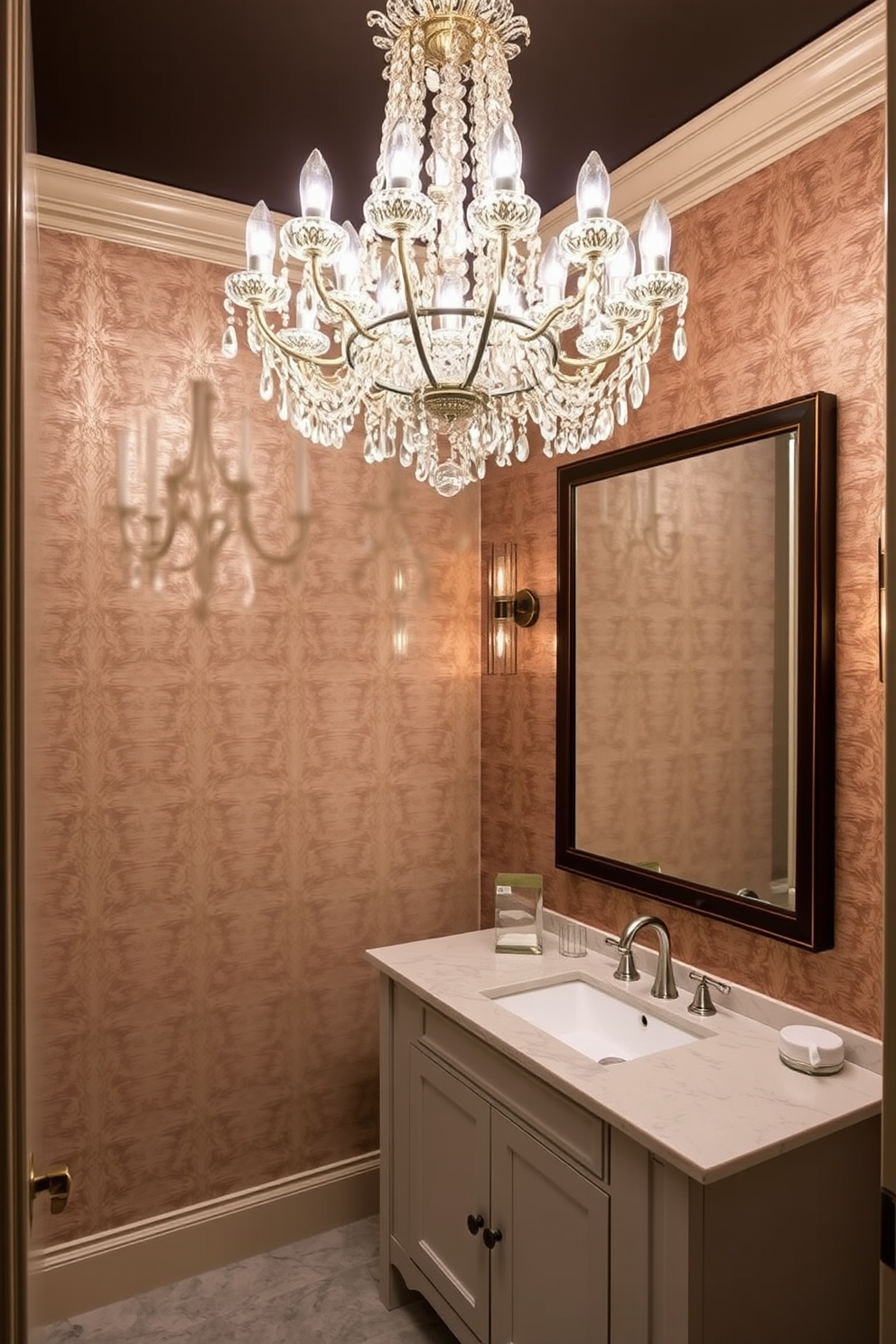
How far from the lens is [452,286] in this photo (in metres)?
1.51

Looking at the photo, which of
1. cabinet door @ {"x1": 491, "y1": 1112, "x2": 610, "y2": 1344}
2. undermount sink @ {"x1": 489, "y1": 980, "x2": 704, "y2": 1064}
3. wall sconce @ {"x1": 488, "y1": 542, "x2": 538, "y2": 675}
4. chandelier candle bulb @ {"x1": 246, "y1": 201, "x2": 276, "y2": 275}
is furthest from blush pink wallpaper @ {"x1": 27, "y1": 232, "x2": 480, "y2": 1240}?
chandelier candle bulb @ {"x1": 246, "y1": 201, "x2": 276, "y2": 275}

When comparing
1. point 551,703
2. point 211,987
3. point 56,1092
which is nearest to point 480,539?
point 551,703

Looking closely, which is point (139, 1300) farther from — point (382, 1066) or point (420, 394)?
point (420, 394)

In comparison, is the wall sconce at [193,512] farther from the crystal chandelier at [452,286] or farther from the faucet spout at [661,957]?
the faucet spout at [661,957]

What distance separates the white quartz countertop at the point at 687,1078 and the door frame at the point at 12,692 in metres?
0.98

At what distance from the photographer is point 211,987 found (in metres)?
2.49

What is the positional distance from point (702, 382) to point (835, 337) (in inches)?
13.9

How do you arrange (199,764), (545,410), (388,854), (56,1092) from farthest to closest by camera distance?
(388,854) < (199,764) < (56,1092) < (545,410)

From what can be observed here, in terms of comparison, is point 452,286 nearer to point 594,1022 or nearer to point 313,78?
point 313,78

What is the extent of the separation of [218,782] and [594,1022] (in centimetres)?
119

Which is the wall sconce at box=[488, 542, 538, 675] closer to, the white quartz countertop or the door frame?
the white quartz countertop

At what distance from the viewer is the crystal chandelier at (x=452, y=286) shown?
1.32 metres

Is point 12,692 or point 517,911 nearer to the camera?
point 12,692

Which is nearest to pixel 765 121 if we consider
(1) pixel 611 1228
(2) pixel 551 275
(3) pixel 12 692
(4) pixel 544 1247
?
(2) pixel 551 275
